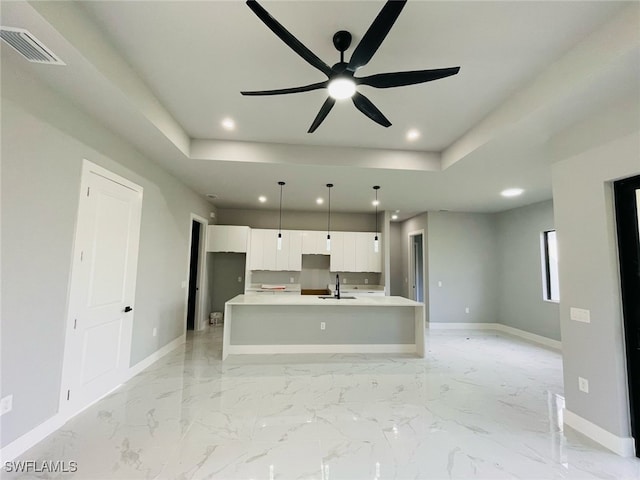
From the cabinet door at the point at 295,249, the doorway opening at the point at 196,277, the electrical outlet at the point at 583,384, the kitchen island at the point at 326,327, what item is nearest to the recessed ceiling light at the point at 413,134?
the kitchen island at the point at 326,327

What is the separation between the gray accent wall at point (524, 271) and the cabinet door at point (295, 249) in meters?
4.60

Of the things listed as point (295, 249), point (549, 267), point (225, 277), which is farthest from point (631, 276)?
point (225, 277)

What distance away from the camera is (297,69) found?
2.45m

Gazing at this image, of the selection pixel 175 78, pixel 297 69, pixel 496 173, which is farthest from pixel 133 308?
pixel 496 173

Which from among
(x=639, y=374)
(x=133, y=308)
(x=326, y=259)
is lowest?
(x=639, y=374)

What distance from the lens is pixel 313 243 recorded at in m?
6.90

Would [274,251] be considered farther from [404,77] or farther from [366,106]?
[404,77]

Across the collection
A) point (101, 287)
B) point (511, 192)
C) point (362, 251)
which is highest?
point (511, 192)

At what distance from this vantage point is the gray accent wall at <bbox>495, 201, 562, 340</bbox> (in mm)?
5531

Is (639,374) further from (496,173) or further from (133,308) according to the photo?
(133,308)

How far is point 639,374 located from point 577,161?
5.78ft

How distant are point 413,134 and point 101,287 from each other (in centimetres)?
385

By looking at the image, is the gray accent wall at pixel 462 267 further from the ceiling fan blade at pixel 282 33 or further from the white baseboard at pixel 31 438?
the white baseboard at pixel 31 438

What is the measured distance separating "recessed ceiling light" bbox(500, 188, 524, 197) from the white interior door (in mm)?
5564
